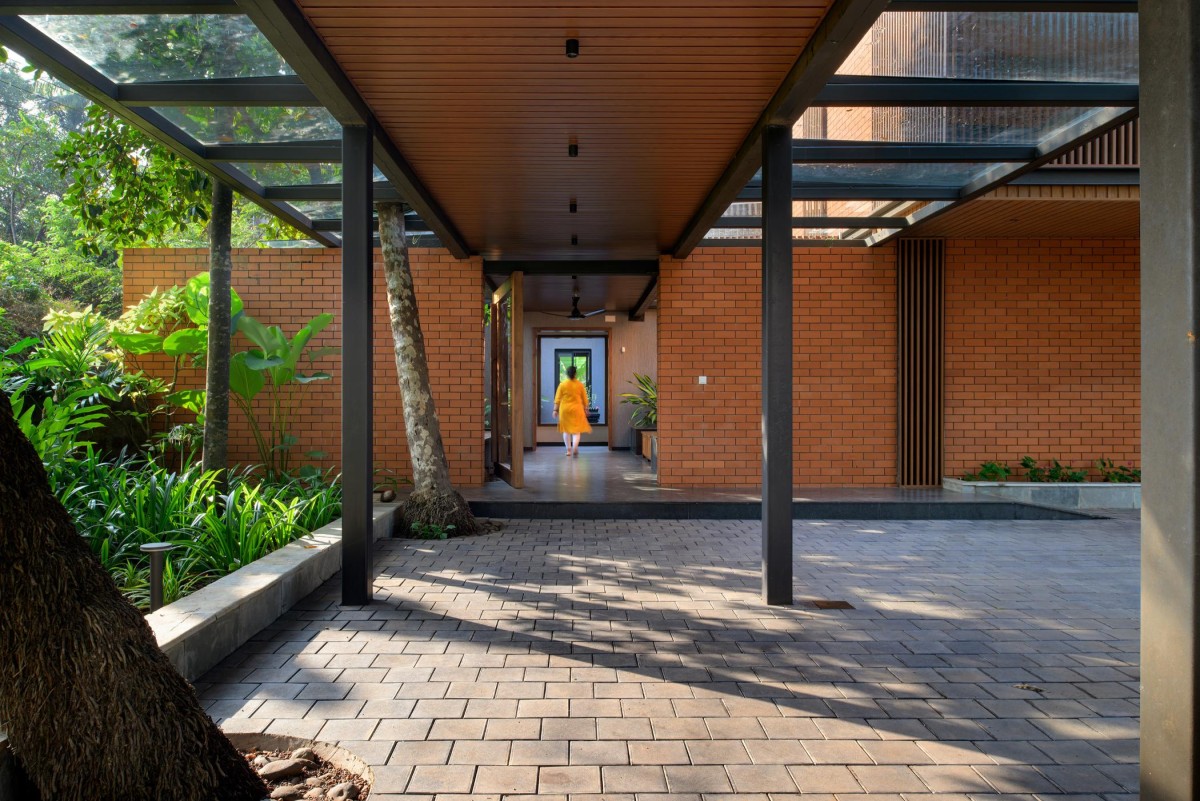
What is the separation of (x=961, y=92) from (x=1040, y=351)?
6031 millimetres

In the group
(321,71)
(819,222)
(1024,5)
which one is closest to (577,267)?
(819,222)

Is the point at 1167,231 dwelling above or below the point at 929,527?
above

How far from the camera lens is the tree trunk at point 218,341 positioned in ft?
22.3

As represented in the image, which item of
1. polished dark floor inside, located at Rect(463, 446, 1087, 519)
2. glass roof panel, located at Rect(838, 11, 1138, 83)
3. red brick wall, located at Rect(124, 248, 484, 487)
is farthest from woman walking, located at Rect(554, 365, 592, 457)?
glass roof panel, located at Rect(838, 11, 1138, 83)

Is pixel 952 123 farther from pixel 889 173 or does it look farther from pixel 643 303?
pixel 643 303

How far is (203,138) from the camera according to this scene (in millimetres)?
5711

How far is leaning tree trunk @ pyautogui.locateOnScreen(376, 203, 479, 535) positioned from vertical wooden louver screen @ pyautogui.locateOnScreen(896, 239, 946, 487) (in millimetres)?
5651

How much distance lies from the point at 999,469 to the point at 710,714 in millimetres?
8033

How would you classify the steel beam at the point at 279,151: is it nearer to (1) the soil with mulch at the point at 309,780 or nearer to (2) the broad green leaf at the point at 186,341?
(2) the broad green leaf at the point at 186,341

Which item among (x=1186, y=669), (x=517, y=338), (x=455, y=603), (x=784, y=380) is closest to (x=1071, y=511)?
(x=784, y=380)

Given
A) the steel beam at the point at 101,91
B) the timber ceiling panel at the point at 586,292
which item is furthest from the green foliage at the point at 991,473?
the steel beam at the point at 101,91

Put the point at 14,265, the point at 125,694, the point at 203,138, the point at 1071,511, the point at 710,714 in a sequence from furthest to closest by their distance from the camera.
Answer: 1. the point at 14,265
2. the point at 1071,511
3. the point at 203,138
4. the point at 710,714
5. the point at 125,694

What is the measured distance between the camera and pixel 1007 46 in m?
4.69

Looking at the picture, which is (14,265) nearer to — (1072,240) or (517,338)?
(517,338)
